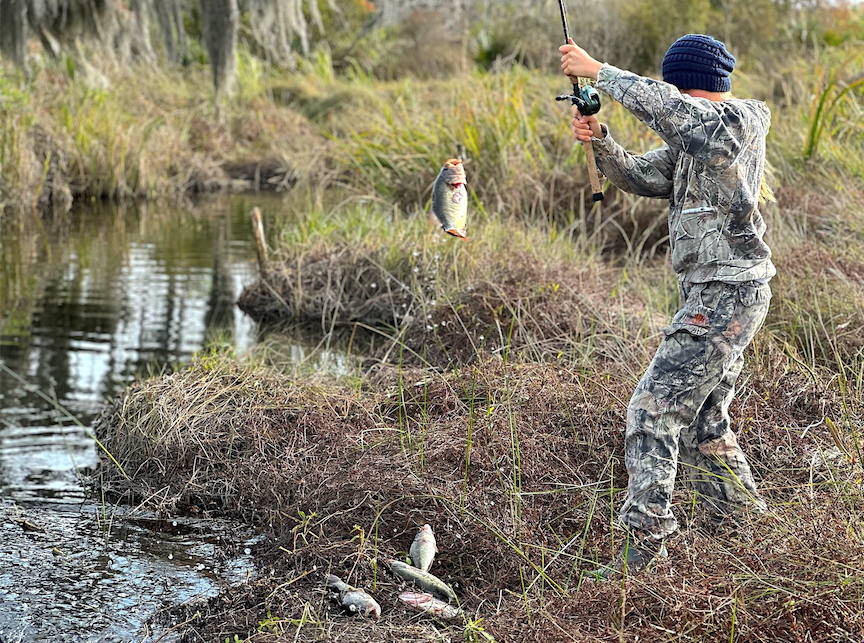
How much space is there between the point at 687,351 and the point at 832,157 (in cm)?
650

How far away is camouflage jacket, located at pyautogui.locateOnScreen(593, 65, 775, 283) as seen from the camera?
12.0 feet

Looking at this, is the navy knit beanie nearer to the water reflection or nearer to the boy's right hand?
the boy's right hand

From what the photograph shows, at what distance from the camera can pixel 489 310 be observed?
689 centimetres

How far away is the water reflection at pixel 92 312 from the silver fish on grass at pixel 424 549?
2.00 m

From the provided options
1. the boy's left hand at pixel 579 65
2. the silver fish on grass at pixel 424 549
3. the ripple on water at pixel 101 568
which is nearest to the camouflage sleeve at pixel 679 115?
the boy's left hand at pixel 579 65

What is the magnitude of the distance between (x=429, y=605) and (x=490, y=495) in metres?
0.74

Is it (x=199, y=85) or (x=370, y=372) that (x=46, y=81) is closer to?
(x=199, y=85)

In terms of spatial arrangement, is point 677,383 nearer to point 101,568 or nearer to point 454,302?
point 101,568

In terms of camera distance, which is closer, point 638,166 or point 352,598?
point 352,598

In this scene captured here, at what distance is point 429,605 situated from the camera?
12.5 ft

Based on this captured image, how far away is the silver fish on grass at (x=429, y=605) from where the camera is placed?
3783mm

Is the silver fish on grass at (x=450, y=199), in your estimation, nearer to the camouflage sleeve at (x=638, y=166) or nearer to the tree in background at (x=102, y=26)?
the camouflage sleeve at (x=638, y=166)

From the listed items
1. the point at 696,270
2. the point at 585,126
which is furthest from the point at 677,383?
the point at 585,126

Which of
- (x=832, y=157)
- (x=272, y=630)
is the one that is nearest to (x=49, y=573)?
(x=272, y=630)
